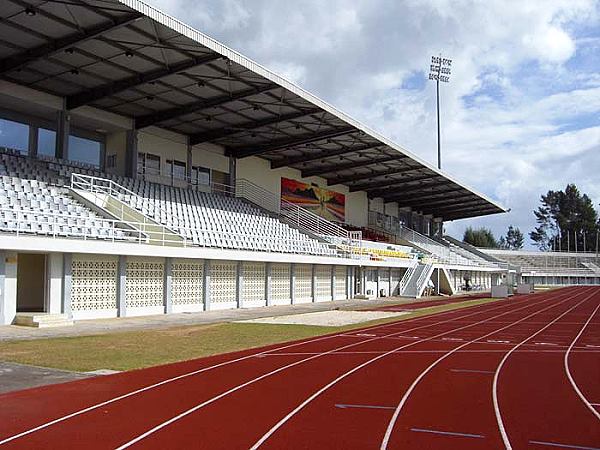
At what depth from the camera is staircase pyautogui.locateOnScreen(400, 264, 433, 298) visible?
146ft

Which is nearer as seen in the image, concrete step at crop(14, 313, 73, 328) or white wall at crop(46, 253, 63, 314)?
concrete step at crop(14, 313, 73, 328)

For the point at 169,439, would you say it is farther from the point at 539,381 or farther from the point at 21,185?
the point at 21,185

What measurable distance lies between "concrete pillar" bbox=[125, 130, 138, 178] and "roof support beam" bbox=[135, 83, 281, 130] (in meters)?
0.59

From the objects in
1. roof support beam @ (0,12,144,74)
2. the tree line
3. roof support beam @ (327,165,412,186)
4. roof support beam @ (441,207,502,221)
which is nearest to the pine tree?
the tree line

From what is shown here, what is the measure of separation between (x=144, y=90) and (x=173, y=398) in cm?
2142

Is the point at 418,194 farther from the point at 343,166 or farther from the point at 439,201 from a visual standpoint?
the point at 343,166

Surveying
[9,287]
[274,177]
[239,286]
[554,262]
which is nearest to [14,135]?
[9,287]

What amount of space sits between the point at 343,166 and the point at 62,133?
22269mm

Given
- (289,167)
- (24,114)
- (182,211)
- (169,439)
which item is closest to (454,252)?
(289,167)

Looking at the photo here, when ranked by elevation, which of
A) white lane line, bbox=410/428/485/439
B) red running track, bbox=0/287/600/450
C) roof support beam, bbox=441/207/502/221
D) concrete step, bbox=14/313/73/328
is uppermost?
roof support beam, bbox=441/207/502/221

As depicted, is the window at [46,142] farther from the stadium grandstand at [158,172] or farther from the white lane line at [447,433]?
the white lane line at [447,433]

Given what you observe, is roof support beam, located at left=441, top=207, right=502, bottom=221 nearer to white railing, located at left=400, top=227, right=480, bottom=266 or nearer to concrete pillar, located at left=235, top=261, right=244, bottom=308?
white railing, located at left=400, top=227, right=480, bottom=266

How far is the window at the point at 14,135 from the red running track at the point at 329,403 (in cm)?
1824

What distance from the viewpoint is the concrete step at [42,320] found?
18141 millimetres
